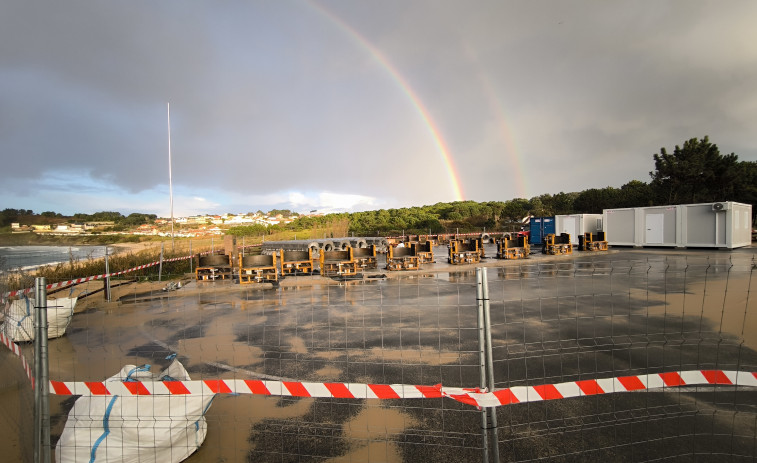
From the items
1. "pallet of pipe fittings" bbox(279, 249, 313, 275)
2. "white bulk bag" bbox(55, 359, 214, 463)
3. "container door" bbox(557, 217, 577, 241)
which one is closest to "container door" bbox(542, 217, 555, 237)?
"container door" bbox(557, 217, 577, 241)

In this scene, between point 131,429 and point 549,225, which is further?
point 549,225

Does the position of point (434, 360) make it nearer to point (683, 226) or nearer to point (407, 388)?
point (407, 388)

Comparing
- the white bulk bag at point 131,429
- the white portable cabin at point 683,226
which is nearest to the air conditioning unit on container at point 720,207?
the white portable cabin at point 683,226

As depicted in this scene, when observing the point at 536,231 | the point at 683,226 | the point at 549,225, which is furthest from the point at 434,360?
the point at 536,231

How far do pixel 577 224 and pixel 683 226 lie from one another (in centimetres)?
701

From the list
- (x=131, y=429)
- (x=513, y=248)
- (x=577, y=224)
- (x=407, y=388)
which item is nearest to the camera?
(x=407, y=388)

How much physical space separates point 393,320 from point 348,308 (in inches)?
74.3

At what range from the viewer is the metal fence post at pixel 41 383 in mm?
2803

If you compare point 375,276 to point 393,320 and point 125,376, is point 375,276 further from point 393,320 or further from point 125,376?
point 125,376

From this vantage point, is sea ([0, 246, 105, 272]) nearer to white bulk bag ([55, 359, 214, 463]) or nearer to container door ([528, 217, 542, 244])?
white bulk bag ([55, 359, 214, 463])

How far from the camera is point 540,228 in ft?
105

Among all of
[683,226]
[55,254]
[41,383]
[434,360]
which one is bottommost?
[434,360]

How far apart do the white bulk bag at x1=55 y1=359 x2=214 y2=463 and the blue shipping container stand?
103 feet

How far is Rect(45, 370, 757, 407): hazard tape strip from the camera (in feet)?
9.05
